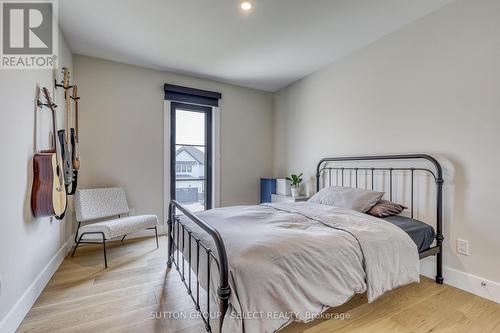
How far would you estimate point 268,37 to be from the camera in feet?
8.81

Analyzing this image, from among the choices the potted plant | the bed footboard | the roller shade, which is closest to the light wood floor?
the bed footboard

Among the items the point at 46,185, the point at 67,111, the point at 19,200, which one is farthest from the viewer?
the point at 67,111

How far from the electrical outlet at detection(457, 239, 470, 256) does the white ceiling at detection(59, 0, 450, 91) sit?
2.09 m

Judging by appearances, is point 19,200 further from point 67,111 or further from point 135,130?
point 135,130

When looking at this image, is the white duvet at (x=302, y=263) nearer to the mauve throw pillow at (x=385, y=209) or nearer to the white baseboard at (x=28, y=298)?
the mauve throw pillow at (x=385, y=209)

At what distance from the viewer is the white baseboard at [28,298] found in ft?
4.82

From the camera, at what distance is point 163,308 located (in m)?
1.78

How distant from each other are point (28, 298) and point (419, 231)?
3045 millimetres

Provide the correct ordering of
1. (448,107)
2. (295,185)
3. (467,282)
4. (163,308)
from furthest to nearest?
(295,185) → (448,107) → (467,282) → (163,308)

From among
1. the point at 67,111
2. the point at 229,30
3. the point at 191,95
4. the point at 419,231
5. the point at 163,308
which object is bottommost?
the point at 163,308

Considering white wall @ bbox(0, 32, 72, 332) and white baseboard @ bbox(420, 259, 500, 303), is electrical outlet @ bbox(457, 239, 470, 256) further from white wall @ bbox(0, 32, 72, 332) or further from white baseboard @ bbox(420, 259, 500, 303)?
white wall @ bbox(0, 32, 72, 332)

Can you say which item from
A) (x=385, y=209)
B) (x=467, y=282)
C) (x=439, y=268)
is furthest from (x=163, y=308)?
(x=467, y=282)

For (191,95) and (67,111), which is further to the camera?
(191,95)

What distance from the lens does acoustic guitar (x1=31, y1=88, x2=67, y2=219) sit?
1.84m
